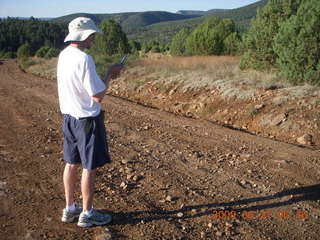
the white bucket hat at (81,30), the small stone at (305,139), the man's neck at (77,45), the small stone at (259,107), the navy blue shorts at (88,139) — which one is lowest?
the small stone at (305,139)

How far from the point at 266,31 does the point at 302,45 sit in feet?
8.69

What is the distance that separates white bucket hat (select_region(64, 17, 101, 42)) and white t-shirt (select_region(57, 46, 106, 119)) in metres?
0.09

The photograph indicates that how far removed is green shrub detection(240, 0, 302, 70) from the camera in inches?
386

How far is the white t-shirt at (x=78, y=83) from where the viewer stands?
2.58 metres

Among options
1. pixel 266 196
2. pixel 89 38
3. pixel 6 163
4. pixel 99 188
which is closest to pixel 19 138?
pixel 6 163

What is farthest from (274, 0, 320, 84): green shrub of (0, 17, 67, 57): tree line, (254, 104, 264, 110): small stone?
(0, 17, 67, 57): tree line

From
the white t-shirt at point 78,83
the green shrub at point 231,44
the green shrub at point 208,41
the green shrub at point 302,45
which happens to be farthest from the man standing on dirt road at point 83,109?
the green shrub at point 208,41

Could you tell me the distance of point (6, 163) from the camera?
446 centimetres

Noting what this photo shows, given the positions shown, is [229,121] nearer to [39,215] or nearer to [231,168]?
[231,168]

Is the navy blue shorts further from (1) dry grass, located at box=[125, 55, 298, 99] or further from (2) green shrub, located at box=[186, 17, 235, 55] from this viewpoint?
(2) green shrub, located at box=[186, 17, 235, 55]

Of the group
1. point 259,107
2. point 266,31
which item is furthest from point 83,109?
point 266,31

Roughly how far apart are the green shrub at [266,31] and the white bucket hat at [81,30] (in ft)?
26.9

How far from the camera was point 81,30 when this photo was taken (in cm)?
267

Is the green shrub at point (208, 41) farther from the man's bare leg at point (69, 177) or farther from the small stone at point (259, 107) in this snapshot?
the man's bare leg at point (69, 177)
